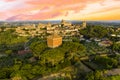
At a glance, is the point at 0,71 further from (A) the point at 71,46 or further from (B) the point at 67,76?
(A) the point at 71,46

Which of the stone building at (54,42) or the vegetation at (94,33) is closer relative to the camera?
the stone building at (54,42)

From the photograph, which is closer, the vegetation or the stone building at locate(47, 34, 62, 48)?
the stone building at locate(47, 34, 62, 48)

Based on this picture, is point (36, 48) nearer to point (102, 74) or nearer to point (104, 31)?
point (102, 74)

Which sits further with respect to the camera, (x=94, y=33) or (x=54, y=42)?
(x=94, y=33)

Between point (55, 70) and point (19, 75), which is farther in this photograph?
point (55, 70)

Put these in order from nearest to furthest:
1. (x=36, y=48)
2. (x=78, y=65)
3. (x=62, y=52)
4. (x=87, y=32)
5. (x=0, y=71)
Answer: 1. (x=0, y=71)
2. (x=78, y=65)
3. (x=62, y=52)
4. (x=36, y=48)
5. (x=87, y=32)

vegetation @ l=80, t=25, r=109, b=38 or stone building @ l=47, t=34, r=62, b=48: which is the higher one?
stone building @ l=47, t=34, r=62, b=48

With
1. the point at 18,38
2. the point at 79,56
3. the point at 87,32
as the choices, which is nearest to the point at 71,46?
the point at 79,56

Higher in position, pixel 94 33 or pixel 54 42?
pixel 54 42

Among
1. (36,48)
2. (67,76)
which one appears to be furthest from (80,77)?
(36,48)

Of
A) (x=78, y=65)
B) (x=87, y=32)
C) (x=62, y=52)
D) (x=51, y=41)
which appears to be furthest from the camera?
(x=87, y=32)

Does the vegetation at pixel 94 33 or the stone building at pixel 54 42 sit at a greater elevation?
the stone building at pixel 54 42
